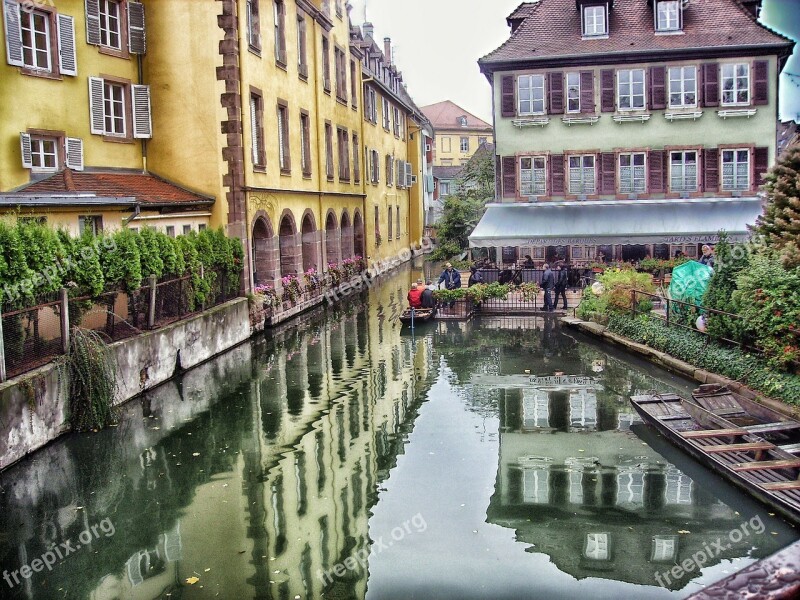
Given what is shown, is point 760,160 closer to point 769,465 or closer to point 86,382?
point 769,465

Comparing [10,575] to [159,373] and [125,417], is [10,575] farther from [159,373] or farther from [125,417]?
[159,373]

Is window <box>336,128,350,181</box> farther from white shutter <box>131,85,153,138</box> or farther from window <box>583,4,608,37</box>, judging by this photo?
white shutter <box>131,85,153,138</box>

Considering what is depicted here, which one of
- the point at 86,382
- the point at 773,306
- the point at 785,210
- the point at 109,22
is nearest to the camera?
the point at 785,210

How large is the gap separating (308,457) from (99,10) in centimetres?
1570

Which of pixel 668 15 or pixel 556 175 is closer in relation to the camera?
pixel 668 15

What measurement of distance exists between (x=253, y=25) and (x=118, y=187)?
7671 millimetres

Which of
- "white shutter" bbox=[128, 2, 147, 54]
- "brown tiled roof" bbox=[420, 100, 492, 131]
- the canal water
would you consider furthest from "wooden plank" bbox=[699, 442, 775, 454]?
"brown tiled roof" bbox=[420, 100, 492, 131]

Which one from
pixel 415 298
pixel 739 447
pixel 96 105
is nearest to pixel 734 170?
pixel 415 298

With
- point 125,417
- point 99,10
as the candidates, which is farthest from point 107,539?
point 99,10

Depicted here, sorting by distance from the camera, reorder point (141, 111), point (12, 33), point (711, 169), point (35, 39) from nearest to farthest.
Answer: point (12, 33) → point (35, 39) → point (141, 111) → point (711, 169)

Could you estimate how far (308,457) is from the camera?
12180 mm

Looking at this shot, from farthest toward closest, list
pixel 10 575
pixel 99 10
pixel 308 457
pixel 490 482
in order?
pixel 99 10 → pixel 308 457 → pixel 490 482 → pixel 10 575

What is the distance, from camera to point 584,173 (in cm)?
3219

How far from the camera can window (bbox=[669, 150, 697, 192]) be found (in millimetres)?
31672
